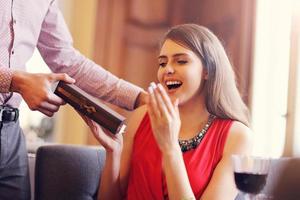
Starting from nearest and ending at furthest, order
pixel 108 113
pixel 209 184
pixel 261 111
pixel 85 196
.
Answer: pixel 108 113
pixel 209 184
pixel 85 196
pixel 261 111

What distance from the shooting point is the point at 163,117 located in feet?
4.21

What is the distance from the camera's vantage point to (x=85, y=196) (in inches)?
64.2

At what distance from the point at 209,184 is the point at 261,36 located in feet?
5.02

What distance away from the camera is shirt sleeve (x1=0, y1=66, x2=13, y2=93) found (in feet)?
4.38

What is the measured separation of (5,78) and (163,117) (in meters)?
0.45

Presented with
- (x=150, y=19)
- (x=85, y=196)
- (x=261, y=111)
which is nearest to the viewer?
(x=85, y=196)

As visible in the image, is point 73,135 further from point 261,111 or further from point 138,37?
point 261,111

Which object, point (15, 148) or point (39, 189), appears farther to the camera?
point (39, 189)

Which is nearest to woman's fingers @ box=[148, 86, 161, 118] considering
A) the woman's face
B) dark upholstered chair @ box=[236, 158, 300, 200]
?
the woman's face

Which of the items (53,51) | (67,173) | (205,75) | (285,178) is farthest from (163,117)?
(285,178)

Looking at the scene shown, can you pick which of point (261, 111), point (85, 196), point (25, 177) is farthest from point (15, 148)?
point (261, 111)

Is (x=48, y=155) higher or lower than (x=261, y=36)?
lower

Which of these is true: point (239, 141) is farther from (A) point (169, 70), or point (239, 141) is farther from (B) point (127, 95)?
(B) point (127, 95)

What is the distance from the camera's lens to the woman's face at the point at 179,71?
1.51 meters
